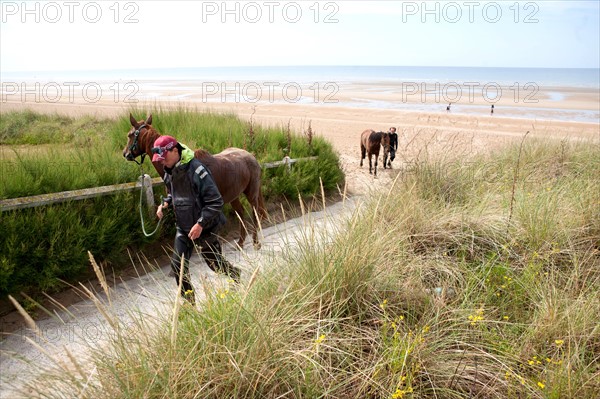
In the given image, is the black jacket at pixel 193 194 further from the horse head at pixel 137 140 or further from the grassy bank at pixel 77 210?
the grassy bank at pixel 77 210

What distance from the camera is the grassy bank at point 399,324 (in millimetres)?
2656

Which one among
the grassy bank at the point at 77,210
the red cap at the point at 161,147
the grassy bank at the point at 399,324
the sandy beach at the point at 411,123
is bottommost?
the grassy bank at the point at 399,324

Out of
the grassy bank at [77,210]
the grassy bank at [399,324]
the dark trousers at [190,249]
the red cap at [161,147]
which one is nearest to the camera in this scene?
the grassy bank at [399,324]

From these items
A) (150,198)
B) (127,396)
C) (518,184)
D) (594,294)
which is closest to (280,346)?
(127,396)

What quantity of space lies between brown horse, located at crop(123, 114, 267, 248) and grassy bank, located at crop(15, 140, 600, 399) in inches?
58.6

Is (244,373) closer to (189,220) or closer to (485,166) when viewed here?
(189,220)

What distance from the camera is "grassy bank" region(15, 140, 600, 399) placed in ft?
8.71

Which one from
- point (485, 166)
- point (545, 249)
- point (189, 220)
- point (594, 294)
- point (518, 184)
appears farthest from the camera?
point (485, 166)

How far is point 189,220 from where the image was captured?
4.23 metres

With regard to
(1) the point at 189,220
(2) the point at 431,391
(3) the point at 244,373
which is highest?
(1) the point at 189,220

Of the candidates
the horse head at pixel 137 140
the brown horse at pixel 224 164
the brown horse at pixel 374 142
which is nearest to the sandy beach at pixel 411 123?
the brown horse at pixel 374 142

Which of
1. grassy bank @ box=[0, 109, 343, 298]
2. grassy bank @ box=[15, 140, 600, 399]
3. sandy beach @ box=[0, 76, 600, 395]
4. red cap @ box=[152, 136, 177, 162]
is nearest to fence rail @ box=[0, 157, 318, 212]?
grassy bank @ box=[0, 109, 343, 298]

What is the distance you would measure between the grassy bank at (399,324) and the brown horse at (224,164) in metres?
1.49

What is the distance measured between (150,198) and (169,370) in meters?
3.91
